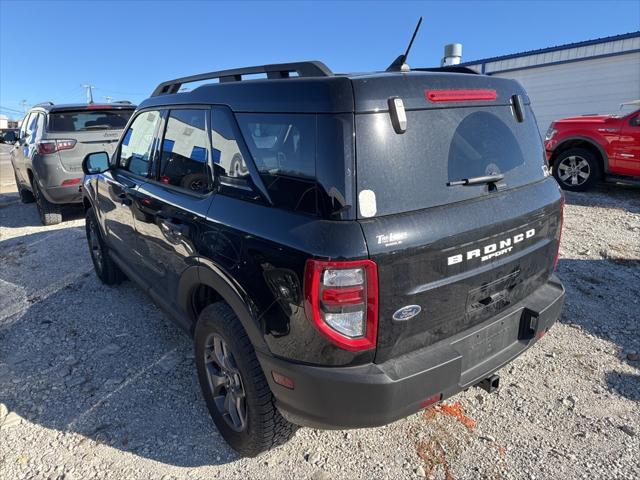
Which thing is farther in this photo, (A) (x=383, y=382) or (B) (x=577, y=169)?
(B) (x=577, y=169)

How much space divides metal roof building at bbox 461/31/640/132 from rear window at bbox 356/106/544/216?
561 inches

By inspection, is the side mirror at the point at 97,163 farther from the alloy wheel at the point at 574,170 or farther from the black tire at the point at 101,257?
the alloy wheel at the point at 574,170

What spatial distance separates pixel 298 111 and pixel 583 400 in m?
2.45

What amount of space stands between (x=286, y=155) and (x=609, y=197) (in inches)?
330

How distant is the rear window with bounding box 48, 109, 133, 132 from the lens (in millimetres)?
6434

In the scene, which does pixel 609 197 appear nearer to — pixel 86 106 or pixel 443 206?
pixel 443 206

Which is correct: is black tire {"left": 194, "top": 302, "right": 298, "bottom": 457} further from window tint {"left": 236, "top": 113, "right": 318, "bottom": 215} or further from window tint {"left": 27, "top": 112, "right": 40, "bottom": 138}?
window tint {"left": 27, "top": 112, "right": 40, "bottom": 138}

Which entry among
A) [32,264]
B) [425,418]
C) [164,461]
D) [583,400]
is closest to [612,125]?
[583,400]

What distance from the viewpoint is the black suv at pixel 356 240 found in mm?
1665

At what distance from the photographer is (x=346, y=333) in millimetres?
1681

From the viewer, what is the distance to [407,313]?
174cm

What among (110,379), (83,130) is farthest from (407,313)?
(83,130)

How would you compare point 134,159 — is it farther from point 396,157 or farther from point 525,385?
point 525,385

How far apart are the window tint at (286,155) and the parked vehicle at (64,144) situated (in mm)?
5484
